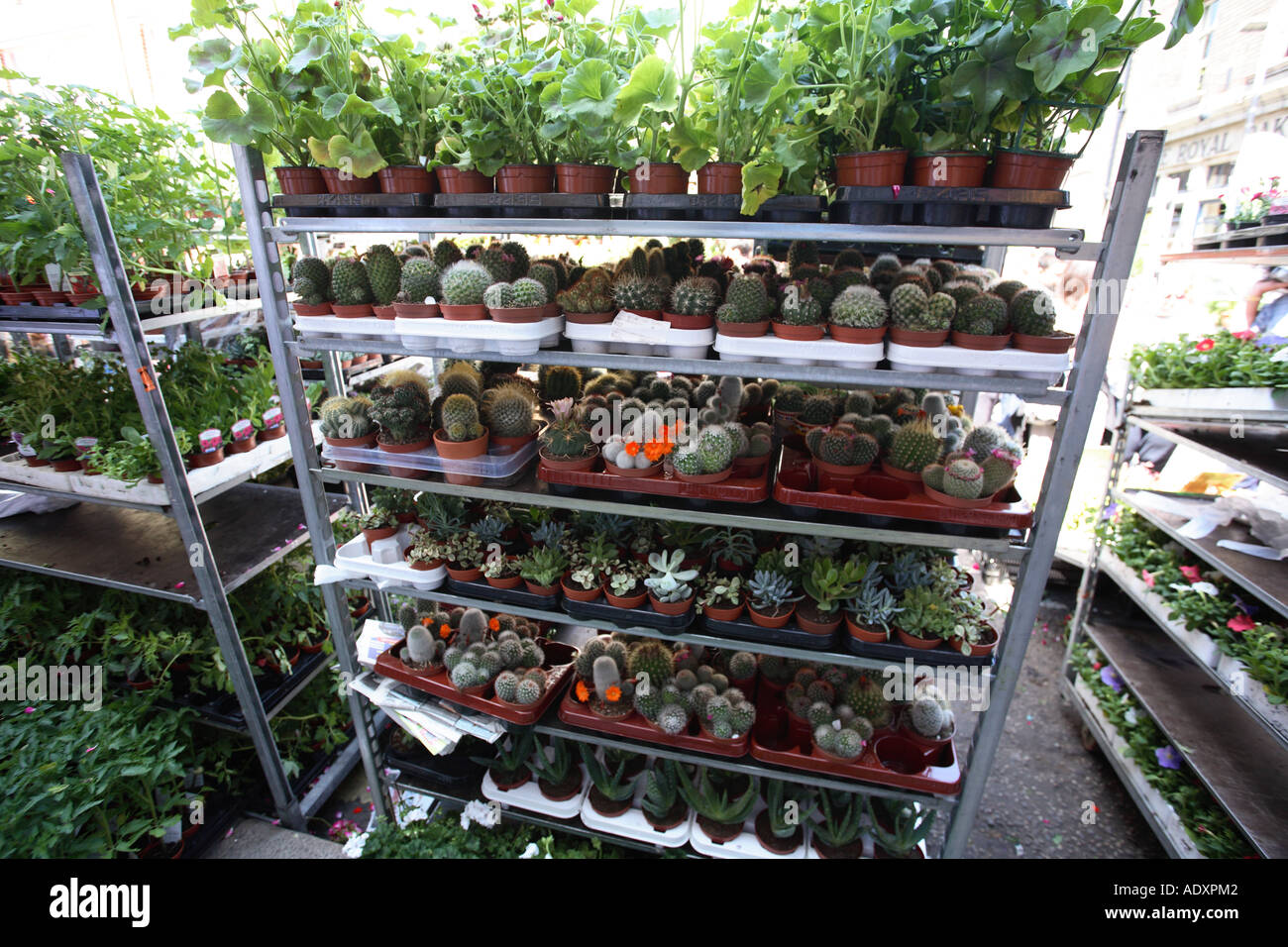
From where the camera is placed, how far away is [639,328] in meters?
1.61

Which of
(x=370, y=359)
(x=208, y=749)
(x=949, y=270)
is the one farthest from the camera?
(x=370, y=359)

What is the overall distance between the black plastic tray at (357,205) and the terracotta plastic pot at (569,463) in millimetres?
745

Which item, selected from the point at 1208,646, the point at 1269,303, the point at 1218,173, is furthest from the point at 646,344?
the point at 1218,173

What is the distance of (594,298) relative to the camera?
5.46 ft

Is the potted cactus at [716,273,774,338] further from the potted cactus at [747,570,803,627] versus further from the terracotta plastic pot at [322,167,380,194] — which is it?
the terracotta plastic pot at [322,167,380,194]

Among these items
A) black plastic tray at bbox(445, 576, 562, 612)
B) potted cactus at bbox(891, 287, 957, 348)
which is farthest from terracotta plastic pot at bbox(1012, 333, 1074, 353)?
black plastic tray at bbox(445, 576, 562, 612)

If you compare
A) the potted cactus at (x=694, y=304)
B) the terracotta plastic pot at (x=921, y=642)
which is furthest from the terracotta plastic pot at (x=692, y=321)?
the terracotta plastic pot at (x=921, y=642)

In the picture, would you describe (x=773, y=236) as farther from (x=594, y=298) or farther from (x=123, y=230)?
(x=123, y=230)

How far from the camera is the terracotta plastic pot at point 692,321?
1.60 metres

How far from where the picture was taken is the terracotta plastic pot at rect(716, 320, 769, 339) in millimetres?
1541

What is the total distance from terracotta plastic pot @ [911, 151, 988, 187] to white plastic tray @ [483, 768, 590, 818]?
87.4 inches
